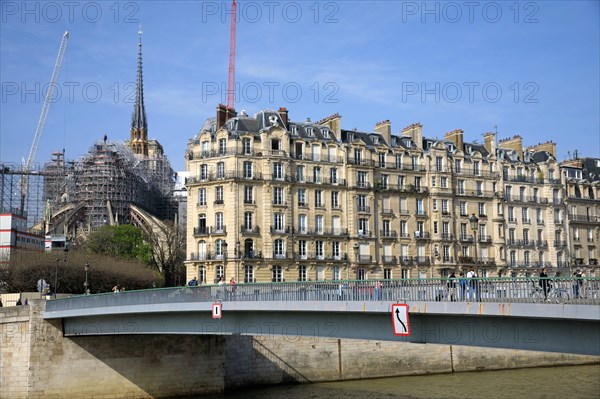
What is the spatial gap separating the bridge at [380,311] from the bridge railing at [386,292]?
1.2 inches

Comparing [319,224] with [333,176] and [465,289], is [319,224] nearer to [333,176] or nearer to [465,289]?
[333,176]

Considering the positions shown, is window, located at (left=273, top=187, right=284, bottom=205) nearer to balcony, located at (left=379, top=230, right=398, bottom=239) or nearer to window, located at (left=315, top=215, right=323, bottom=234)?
window, located at (left=315, top=215, right=323, bottom=234)

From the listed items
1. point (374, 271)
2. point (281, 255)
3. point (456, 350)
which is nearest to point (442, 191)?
point (374, 271)

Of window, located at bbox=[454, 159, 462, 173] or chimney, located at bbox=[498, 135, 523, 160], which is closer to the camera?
window, located at bbox=[454, 159, 462, 173]

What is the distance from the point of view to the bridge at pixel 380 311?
65.6 ft

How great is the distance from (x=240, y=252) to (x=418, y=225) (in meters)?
18.6

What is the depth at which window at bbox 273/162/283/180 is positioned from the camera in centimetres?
6562

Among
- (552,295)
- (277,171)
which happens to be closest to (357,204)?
(277,171)

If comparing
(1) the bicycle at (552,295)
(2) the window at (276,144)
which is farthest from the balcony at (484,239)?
(1) the bicycle at (552,295)

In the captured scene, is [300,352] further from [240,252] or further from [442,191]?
[442,191]

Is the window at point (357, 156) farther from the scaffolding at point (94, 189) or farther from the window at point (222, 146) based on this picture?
the scaffolding at point (94, 189)

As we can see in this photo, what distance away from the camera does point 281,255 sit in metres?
65.0

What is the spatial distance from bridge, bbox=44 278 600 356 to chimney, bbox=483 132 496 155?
171ft

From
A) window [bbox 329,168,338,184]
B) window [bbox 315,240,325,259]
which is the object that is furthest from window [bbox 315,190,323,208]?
window [bbox 315,240,325,259]
